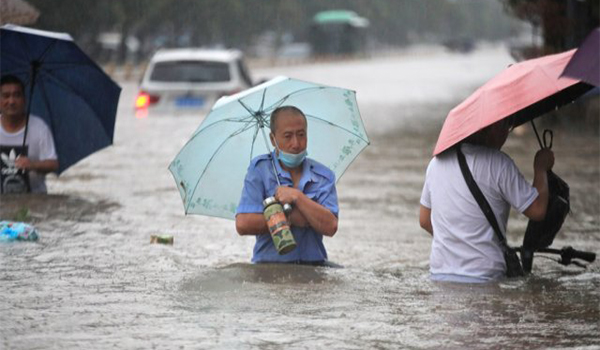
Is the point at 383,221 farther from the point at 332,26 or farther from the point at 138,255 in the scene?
the point at 332,26

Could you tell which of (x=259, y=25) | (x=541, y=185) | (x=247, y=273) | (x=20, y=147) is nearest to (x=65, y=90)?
(x=20, y=147)

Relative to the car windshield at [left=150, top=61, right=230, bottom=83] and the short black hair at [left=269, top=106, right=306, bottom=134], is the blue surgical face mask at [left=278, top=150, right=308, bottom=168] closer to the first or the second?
the short black hair at [left=269, top=106, right=306, bottom=134]

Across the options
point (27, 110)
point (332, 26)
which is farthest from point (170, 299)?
point (332, 26)

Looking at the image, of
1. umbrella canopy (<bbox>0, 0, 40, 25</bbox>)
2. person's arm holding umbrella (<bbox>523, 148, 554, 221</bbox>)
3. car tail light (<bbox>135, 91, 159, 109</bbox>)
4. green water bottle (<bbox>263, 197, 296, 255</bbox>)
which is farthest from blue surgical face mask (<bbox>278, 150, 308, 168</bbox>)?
car tail light (<bbox>135, 91, 159, 109</bbox>)

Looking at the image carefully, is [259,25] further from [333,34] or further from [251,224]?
[251,224]

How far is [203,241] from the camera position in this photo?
1058 centimetres

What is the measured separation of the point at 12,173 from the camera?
36.7 feet

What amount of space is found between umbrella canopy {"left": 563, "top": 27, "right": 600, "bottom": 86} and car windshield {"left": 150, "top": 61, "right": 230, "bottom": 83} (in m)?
15.0

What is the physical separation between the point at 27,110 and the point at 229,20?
91878 mm

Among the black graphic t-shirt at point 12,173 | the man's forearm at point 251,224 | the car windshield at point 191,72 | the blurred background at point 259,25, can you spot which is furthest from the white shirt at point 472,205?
the car windshield at point 191,72

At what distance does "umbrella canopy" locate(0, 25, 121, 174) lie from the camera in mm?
11133

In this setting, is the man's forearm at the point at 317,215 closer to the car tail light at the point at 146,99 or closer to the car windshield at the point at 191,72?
the car windshield at the point at 191,72

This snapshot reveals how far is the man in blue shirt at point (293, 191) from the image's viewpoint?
7273mm

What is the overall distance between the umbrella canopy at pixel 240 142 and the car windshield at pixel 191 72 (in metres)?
12.7
